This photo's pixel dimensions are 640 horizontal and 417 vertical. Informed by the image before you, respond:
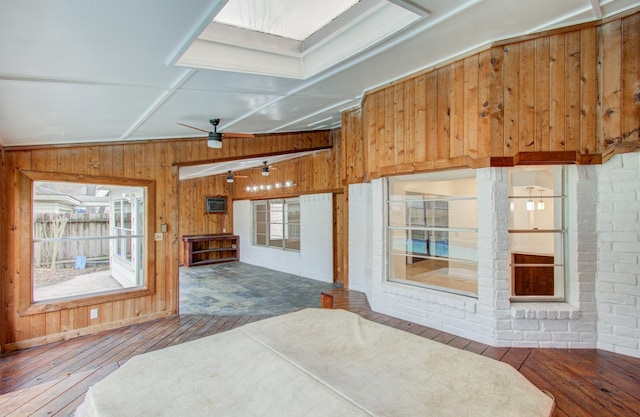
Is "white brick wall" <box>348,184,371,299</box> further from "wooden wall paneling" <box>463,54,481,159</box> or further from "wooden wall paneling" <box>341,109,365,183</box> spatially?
"wooden wall paneling" <box>463,54,481,159</box>

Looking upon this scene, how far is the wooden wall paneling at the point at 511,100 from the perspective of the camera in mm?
2809

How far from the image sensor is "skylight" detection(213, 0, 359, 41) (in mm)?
2387

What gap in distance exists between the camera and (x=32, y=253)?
12.2 feet

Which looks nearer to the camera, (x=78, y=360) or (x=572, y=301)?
(x=572, y=301)

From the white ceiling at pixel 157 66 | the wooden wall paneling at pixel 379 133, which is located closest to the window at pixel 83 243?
the white ceiling at pixel 157 66

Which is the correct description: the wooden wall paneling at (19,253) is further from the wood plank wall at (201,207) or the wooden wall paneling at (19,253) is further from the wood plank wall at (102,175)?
the wood plank wall at (201,207)

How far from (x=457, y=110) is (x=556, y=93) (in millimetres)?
786

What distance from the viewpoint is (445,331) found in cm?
316

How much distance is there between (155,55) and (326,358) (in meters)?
2.09

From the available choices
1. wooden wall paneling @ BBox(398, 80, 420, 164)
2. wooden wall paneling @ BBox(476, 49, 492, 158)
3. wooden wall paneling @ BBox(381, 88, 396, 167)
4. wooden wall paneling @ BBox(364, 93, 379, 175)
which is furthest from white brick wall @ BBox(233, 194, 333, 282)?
wooden wall paneling @ BBox(476, 49, 492, 158)

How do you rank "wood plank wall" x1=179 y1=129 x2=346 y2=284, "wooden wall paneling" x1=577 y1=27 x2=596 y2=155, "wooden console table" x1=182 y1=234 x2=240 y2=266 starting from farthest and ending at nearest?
1. "wooden console table" x1=182 y1=234 x2=240 y2=266
2. "wood plank wall" x1=179 y1=129 x2=346 y2=284
3. "wooden wall paneling" x1=577 y1=27 x2=596 y2=155

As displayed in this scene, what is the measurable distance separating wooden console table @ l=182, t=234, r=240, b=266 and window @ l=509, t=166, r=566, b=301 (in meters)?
8.46

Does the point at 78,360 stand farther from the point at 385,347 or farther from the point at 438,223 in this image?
the point at 438,223

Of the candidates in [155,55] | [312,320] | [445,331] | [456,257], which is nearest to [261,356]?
[312,320]
